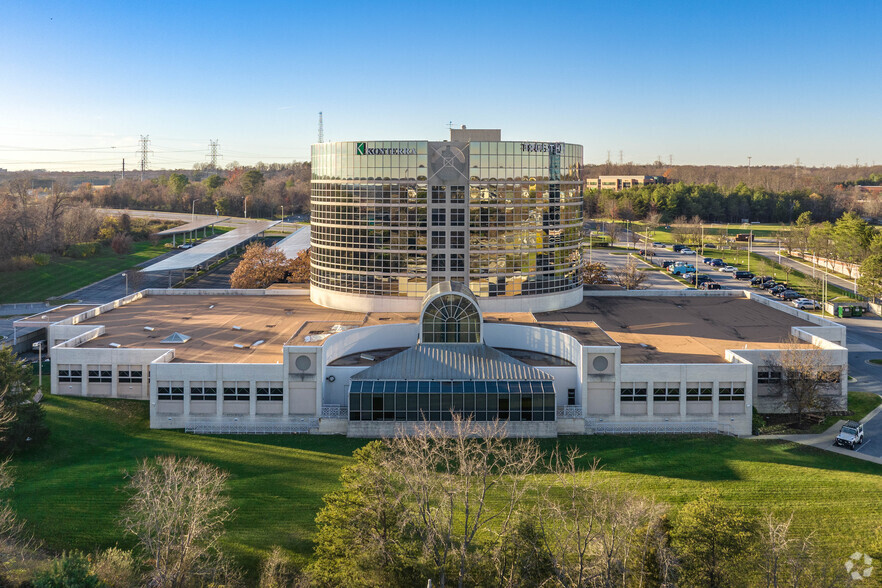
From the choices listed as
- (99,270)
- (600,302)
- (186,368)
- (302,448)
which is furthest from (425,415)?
(99,270)

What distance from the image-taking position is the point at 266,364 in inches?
1841

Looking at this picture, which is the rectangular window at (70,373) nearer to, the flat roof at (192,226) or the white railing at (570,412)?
the white railing at (570,412)

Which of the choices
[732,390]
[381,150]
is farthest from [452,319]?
[381,150]

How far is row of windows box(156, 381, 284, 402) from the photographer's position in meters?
46.7

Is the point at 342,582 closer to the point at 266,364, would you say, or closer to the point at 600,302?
the point at 266,364

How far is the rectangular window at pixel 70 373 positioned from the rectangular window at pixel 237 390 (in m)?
11.4

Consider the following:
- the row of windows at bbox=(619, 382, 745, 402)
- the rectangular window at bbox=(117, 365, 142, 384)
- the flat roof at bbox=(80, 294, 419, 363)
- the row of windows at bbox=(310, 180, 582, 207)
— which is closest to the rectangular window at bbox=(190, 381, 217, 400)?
the flat roof at bbox=(80, 294, 419, 363)

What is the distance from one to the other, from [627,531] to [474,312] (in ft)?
84.8

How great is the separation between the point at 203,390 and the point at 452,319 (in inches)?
667

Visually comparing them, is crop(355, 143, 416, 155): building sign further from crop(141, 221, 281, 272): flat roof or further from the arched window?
crop(141, 221, 281, 272): flat roof

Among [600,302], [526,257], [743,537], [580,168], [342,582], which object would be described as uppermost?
[580,168]

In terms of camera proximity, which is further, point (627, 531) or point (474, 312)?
point (474, 312)

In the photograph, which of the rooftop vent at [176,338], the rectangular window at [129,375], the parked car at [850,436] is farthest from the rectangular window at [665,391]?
the rectangular window at [129,375]

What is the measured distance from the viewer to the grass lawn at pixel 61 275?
93938 mm
